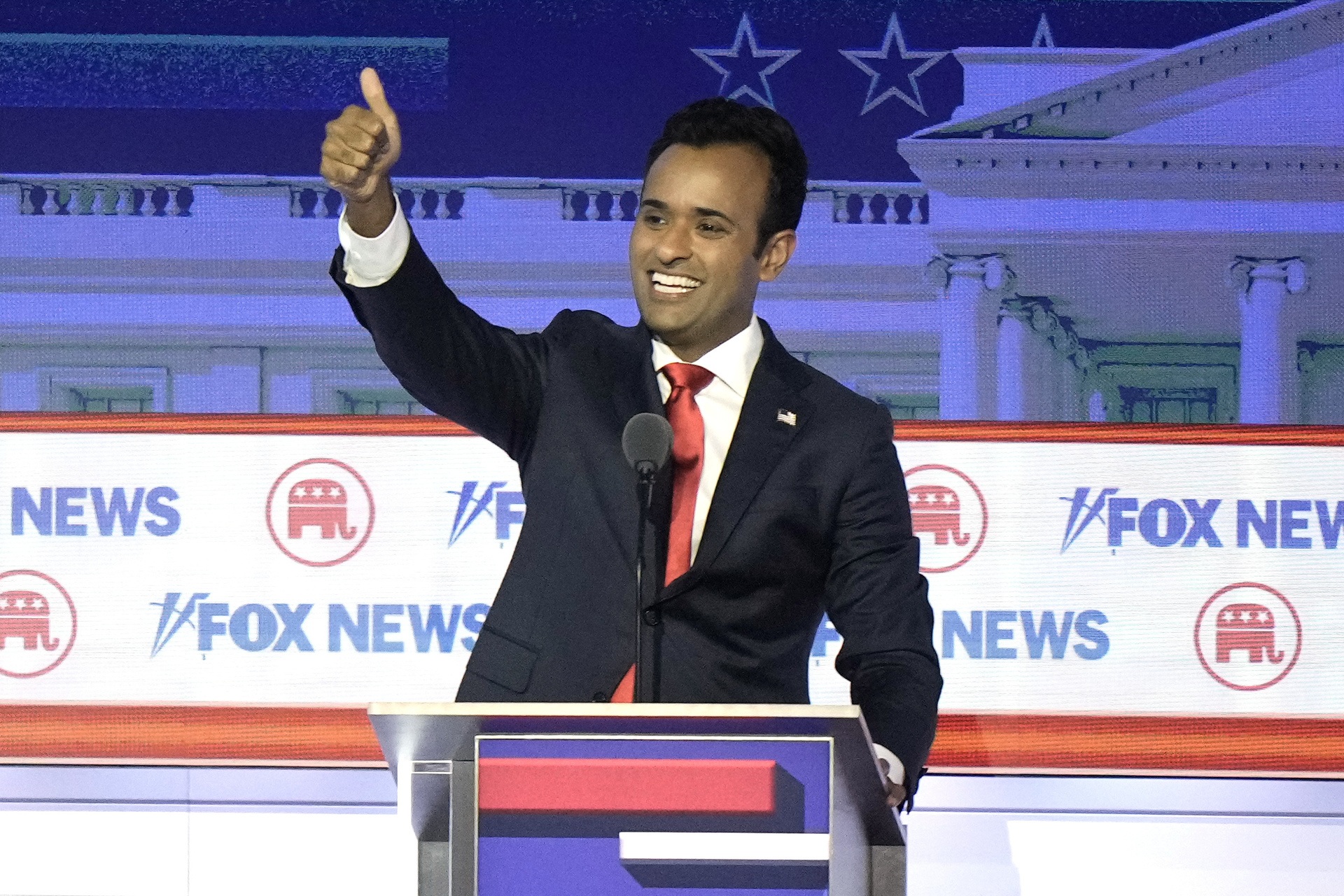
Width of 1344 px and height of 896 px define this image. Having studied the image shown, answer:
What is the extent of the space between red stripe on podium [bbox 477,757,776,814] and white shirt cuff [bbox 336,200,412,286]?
676 millimetres

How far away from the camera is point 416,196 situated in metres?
3.70

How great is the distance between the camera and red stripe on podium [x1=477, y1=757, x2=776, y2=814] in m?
1.59

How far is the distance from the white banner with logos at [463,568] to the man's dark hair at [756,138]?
1303 millimetres

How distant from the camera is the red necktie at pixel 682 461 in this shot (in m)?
2.19

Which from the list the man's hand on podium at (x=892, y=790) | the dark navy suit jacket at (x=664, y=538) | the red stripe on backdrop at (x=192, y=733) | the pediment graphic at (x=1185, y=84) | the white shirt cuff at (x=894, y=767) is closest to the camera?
the man's hand on podium at (x=892, y=790)

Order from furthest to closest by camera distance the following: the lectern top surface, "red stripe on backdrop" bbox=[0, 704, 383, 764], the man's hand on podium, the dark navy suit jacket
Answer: "red stripe on backdrop" bbox=[0, 704, 383, 764] < the dark navy suit jacket < the man's hand on podium < the lectern top surface

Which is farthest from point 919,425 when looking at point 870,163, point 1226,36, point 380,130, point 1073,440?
point 380,130

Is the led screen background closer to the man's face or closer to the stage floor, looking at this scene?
the stage floor

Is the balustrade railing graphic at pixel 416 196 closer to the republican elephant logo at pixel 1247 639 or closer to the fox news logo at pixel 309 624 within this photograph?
the fox news logo at pixel 309 624

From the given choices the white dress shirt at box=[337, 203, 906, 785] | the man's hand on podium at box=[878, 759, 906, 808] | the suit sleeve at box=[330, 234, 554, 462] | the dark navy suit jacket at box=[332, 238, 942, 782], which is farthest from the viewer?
the white dress shirt at box=[337, 203, 906, 785]

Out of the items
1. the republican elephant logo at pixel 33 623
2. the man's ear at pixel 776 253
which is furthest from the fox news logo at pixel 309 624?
the man's ear at pixel 776 253

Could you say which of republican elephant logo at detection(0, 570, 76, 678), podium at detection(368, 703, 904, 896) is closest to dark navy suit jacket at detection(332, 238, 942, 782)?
podium at detection(368, 703, 904, 896)

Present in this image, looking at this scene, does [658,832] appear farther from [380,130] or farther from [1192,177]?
[1192,177]

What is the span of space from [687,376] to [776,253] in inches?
10.4
